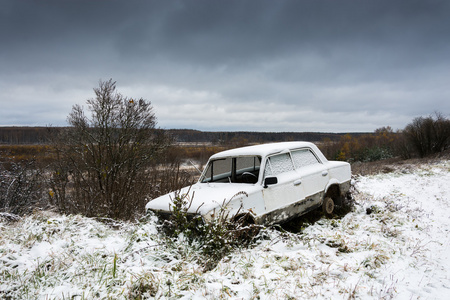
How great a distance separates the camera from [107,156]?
1328cm

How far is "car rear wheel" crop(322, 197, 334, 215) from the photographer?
232 inches

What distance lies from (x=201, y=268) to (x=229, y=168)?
2525 millimetres

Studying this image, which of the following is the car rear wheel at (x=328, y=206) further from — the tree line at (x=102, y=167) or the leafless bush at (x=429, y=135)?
the leafless bush at (x=429, y=135)

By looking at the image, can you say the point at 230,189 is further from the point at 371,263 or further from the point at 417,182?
the point at 417,182

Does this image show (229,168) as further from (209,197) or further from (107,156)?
(107,156)

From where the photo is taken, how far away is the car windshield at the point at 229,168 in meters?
5.45

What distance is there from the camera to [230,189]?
447 centimetres

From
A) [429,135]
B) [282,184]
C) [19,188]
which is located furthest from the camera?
[429,135]

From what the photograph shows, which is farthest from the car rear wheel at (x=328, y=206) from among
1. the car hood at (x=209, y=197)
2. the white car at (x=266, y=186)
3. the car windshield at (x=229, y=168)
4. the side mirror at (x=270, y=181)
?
the car hood at (x=209, y=197)

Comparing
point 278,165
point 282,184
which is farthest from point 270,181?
point 278,165

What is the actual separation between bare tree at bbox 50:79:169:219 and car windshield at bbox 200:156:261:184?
4801 mm

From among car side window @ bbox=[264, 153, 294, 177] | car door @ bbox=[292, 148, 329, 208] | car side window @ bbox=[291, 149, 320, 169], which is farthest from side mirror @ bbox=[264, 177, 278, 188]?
car side window @ bbox=[291, 149, 320, 169]

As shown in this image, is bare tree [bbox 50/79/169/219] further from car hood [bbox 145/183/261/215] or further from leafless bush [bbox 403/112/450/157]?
leafless bush [bbox 403/112/450/157]

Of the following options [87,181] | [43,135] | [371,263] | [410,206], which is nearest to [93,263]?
[371,263]
